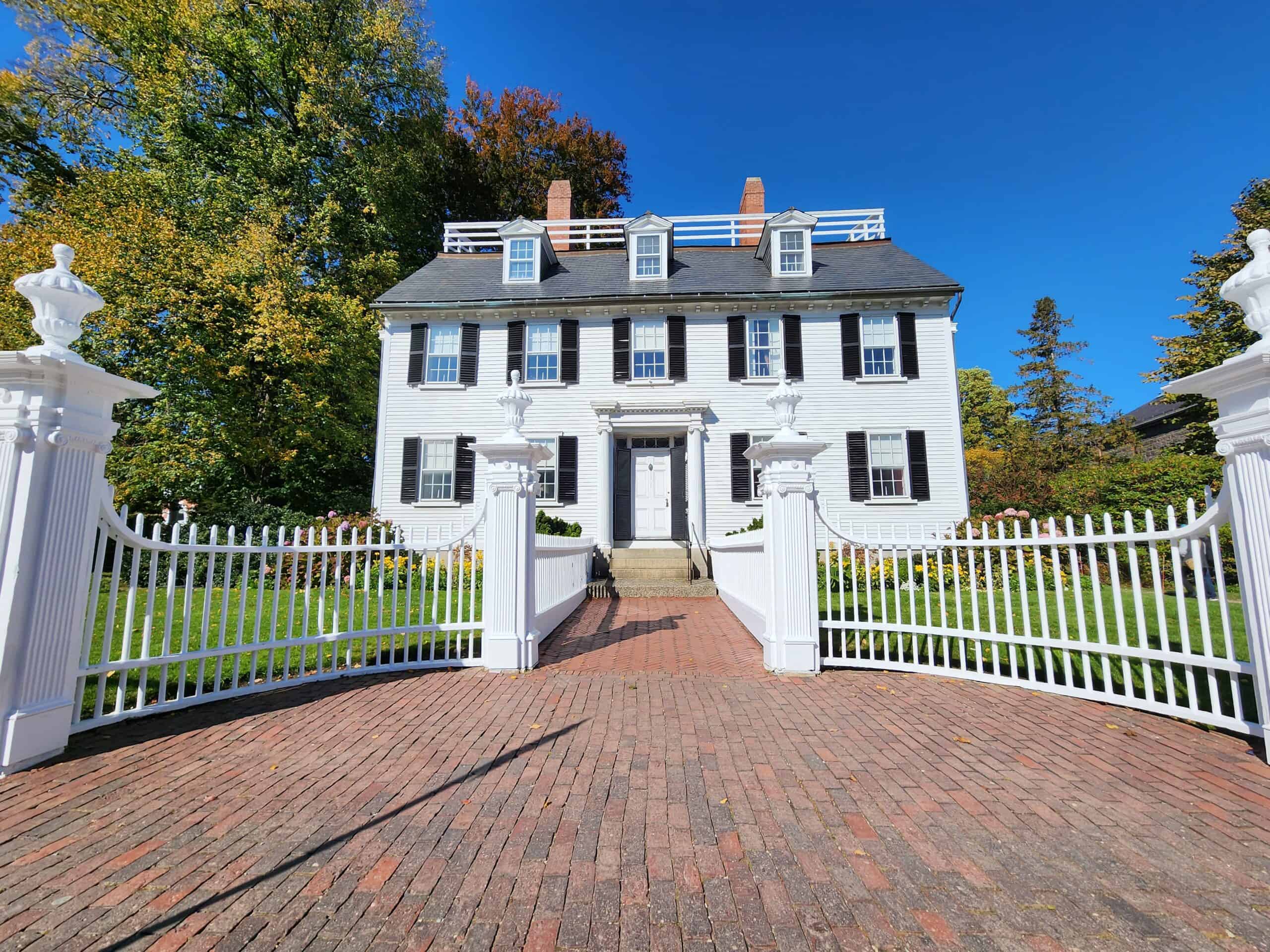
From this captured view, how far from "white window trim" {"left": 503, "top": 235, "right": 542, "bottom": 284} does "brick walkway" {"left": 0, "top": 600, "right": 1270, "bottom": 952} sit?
13.7 metres

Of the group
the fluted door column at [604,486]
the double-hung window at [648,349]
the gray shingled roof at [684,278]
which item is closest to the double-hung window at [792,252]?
the gray shingled roof at [684,278]

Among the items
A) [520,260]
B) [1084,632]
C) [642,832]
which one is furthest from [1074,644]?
[520,260]

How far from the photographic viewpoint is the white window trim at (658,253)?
15484mm

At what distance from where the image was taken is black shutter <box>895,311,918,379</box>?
1370cm

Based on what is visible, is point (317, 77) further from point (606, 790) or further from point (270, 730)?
point (606, 790)

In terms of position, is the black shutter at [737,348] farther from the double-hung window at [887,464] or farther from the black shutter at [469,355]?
the black shutter at [469,355]

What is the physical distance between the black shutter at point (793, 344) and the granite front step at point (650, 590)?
6452 millimetres

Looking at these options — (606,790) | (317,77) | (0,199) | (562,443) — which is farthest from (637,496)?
(0,199)

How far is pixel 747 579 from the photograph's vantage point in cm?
695

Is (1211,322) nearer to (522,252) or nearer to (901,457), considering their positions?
(901,457)

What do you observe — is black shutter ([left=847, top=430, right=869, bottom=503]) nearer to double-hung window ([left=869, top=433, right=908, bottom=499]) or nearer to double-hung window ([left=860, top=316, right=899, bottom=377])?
double-hung window ([left=869, top=433, right=908, bottom=499])

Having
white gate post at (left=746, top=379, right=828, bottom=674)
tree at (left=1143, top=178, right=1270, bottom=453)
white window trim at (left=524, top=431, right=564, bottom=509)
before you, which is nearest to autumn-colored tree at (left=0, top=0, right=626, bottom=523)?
white window trim at (left=524, top=431, right=564, bottom=509)

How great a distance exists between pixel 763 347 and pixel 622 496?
5.57 m

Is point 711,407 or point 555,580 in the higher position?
point 711,407
